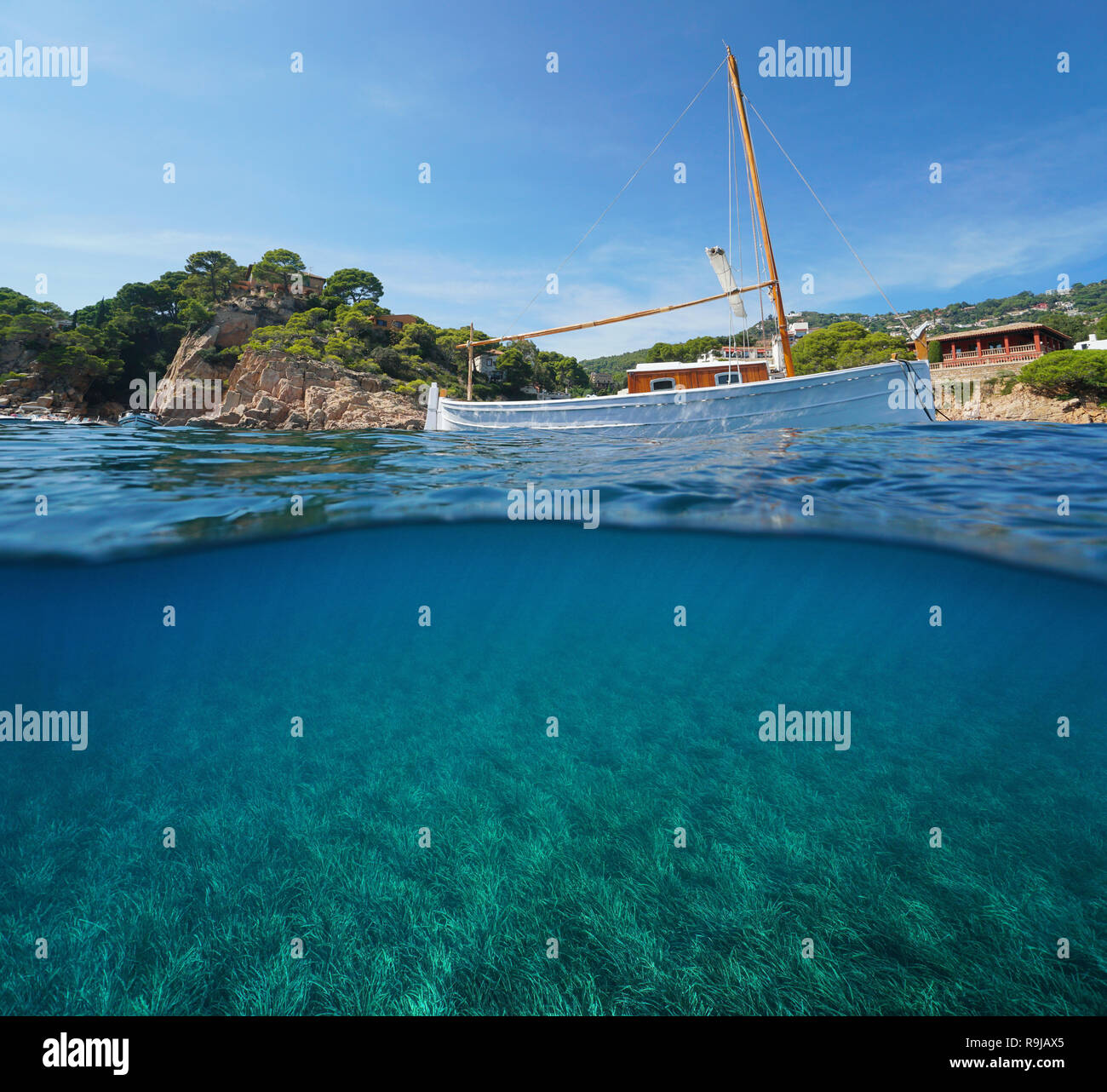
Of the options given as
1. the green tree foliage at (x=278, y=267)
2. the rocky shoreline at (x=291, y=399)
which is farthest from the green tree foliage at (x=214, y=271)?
the rocky shoreline at (x=291, y=399)

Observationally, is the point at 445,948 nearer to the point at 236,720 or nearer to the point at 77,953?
the point at 77,953

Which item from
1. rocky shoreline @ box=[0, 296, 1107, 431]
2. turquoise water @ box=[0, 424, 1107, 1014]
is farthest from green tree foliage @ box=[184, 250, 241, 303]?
turquoise water @ box=[0, 424, 1107, 1014]

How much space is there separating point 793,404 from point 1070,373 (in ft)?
110

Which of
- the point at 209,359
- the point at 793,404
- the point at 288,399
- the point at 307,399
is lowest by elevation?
the point at 793,404

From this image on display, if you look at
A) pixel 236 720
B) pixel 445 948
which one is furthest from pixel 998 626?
pixel 236 720

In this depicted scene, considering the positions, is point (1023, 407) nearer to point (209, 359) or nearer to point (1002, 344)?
point (1002, 344)

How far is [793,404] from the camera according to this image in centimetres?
1441

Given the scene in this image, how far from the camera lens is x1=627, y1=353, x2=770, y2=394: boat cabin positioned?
54.5ft

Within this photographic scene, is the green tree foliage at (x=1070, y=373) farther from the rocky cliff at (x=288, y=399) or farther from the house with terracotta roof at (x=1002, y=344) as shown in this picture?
the rocky cliff at (x=288, y=399)

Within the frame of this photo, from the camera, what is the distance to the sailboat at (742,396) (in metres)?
14.3

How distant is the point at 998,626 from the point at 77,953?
18.9 meters

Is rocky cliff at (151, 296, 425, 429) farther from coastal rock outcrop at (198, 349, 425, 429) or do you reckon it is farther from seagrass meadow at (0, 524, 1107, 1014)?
seagrass meadow at (0, 524, 1107, 1014)

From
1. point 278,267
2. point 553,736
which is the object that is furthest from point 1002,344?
point 278,267

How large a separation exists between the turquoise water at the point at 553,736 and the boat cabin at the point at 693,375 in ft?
13.6
